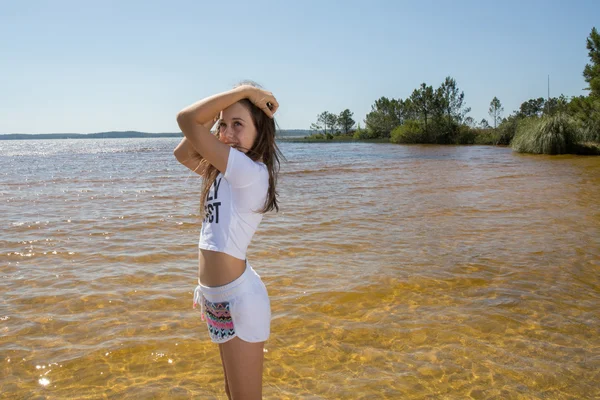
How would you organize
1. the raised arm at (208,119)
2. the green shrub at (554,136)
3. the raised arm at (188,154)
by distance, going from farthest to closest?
1. the green shrub at (554,136)
2. the raised arm at (188,154)
3. the raised arm at (208,119)

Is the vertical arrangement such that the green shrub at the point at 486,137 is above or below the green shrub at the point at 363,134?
below

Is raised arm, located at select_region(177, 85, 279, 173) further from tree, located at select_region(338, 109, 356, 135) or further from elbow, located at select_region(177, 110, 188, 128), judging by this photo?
tree, located at select_region(338, 109, 356, 135)

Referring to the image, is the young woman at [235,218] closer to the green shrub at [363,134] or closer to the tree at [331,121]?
the green shrub at [363,134]

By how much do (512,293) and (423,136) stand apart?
63.7 m

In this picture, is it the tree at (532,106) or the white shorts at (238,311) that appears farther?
the tree at (532,106)

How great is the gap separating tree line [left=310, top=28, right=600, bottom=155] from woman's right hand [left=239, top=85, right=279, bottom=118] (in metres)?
34.7

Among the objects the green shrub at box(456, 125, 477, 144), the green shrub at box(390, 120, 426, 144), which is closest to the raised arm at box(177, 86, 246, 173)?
the green shrub at box(456, 125, 477, 144)

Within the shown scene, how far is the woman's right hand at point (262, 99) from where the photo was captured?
2164 mm

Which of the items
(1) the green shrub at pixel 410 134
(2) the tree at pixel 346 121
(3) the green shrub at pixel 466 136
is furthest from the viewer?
(2) the tree at pixel 346 121

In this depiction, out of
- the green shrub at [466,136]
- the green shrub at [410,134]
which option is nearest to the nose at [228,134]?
the green shrub at [466,136]

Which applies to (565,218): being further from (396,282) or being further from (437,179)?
(437,179)

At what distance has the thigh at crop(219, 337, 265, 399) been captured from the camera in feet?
7.25

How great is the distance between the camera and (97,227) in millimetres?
8836

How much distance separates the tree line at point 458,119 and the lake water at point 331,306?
92.5ft
